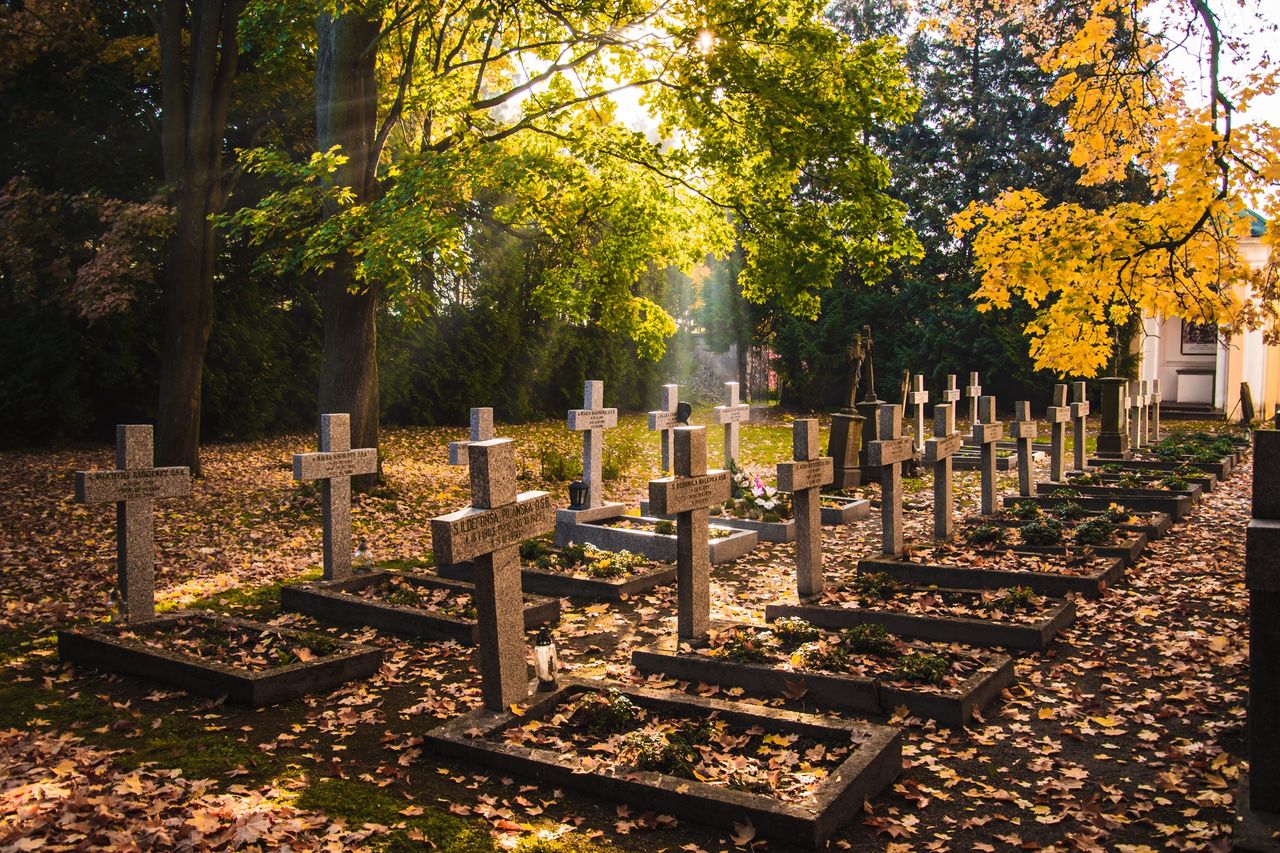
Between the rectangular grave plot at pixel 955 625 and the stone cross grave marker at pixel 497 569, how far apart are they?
261 cm

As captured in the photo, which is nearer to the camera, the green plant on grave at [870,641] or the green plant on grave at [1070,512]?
the green plant on grave at [870,641]

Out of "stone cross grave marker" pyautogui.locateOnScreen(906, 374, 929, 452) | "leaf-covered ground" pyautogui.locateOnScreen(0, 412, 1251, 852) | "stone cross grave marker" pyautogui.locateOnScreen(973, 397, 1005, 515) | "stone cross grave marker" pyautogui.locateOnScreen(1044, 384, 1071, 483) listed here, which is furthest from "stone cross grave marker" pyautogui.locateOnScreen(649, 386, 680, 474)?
"stone cross grave marker" pyautogui.locateOnScreen(906, 374, 929, 452)

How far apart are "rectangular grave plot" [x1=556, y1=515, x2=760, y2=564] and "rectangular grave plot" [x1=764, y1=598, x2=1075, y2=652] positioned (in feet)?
9.35

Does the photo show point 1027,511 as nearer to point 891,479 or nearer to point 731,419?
point 891,479

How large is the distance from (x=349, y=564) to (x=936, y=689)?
17.3 feet

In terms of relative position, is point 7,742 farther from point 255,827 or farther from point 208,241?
point 208,241

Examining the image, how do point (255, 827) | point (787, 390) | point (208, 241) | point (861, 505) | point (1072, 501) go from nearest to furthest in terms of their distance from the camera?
point (255, 827) → point (1072, 501) → point (861, 505) → point (208, 241) → point (787, 390)

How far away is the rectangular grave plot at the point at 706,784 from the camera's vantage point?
420 cm

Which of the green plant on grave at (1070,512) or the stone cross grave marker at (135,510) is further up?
the stone cross grave marker at (135,510)

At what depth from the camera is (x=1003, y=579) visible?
8.23 metres

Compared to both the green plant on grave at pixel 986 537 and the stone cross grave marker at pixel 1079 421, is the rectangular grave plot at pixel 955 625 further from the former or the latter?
the stone cross grave marker at pixel 1079 421

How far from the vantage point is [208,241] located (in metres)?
14.6

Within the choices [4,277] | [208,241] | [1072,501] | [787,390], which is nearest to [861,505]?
[1072,501]

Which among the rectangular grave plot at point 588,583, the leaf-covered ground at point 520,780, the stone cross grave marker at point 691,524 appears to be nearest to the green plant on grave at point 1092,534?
the leaf-covered ground at point 520,780
